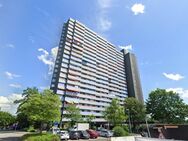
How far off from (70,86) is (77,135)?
172ft

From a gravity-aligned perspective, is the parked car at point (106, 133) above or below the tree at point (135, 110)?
below

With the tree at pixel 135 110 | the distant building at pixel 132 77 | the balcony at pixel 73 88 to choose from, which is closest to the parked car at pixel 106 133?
the tree at pixel 135 110

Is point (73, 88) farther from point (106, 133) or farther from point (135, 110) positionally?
point (106, 133)

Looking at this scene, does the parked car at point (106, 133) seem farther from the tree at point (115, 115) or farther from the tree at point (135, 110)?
the tree at point (135, 110)

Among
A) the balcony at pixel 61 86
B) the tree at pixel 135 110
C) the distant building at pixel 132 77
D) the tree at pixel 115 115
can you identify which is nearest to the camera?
the tree at pixel 115 115

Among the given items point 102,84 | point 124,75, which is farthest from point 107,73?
point 124,75

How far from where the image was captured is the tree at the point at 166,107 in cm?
5838

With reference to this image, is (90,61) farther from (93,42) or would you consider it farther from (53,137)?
(53,137)

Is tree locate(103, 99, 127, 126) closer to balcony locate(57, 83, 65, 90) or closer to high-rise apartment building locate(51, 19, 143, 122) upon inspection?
Answer: high-rise apartment building locate(51, 19, 143, 122)

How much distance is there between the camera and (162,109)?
59.6 metres

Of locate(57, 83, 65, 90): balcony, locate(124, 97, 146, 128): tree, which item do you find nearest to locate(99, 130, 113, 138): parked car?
locate(124, 97, 146, 128): tree

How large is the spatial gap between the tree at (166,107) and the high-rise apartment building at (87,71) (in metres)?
36.5

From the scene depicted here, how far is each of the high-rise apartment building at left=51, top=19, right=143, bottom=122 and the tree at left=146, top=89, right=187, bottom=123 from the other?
3646cm

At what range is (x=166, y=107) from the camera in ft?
196
